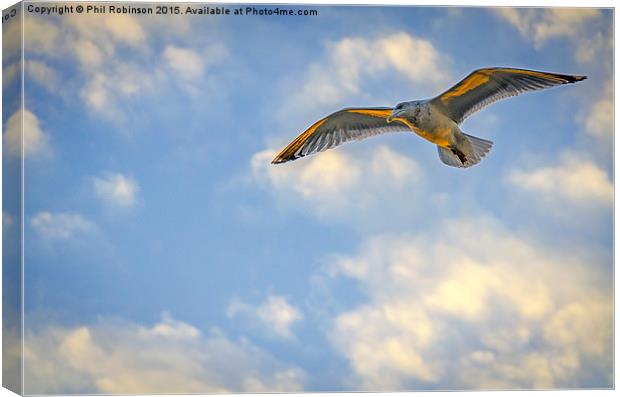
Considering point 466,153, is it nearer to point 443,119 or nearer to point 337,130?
point 443,119

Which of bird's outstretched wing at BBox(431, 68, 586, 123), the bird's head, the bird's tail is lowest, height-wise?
the bird's tail

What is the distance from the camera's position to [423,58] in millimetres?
8992

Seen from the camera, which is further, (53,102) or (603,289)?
(603,289)

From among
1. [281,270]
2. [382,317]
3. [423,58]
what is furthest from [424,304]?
[423,58]

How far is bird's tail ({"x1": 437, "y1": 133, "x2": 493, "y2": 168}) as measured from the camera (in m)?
8.97

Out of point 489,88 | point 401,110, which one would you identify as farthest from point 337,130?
point 489,88

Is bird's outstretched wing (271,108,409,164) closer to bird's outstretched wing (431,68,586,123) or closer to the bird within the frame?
the bird

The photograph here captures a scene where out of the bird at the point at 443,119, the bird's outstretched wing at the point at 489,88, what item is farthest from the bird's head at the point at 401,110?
the bird's outstretched wing at the point at 489,88

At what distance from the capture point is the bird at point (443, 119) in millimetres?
8781

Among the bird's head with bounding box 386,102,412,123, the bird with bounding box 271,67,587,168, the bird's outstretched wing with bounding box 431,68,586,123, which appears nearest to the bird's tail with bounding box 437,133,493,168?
the bird with bounding box 271,67,587,168

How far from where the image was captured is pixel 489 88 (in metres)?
8.88

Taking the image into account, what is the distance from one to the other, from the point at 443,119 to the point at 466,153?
1.12ft

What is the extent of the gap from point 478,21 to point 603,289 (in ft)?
7.59

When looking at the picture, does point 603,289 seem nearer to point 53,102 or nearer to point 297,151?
point 297,151
